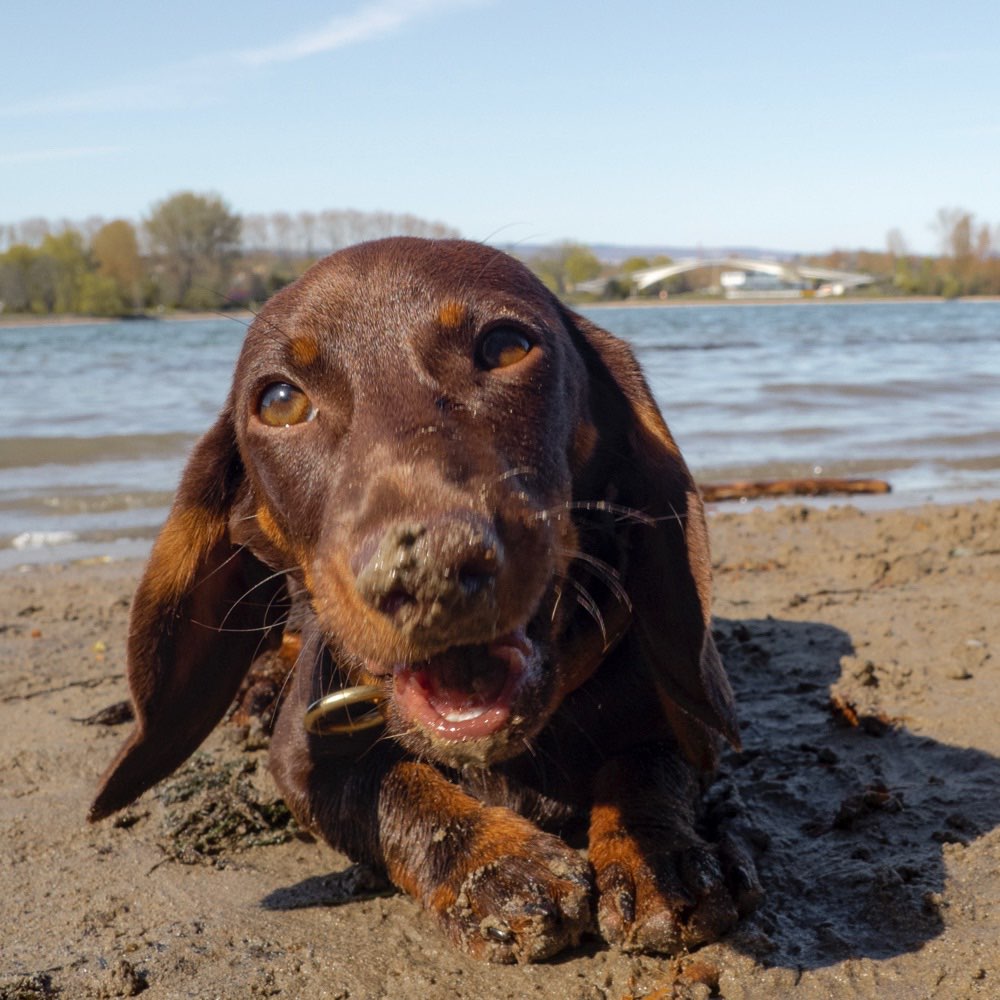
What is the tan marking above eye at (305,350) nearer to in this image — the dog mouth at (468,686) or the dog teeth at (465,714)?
the dog mouth at (468,686)

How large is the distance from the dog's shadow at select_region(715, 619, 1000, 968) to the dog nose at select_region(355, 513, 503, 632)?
1.21 meters

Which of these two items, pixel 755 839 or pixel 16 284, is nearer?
pixel 755 839

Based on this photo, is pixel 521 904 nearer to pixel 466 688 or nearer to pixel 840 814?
pixel 466 688

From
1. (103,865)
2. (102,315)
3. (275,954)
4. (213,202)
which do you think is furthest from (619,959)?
(102,315)

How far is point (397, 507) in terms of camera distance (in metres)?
2.33

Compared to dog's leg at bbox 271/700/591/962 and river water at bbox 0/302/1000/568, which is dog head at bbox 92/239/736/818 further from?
river water at bbox 0/302/1000/568

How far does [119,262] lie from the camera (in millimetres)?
90062

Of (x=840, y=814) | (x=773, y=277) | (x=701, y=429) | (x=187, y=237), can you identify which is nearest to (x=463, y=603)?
(x=840, y=814)

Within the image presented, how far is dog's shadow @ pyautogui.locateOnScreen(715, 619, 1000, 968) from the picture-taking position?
2.93 meters

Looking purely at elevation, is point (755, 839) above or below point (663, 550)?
below

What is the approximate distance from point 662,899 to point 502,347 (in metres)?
1.36

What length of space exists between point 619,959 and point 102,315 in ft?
284

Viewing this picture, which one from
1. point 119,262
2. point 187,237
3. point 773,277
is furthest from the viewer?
point 773,277

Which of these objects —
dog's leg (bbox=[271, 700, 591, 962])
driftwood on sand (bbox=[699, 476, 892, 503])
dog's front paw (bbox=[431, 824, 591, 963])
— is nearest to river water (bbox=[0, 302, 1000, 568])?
driftwood on sand (bbox=[699, 476, 892, 503])
